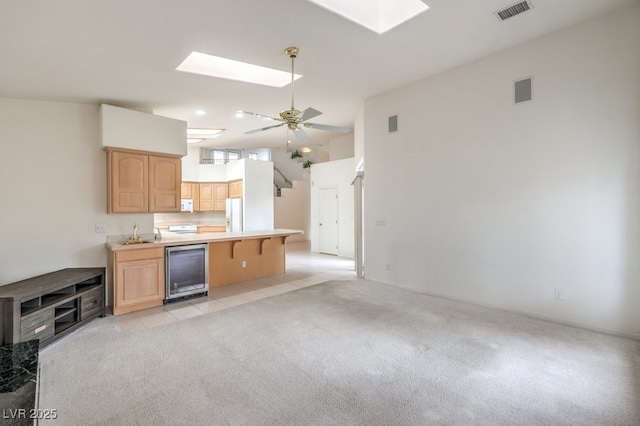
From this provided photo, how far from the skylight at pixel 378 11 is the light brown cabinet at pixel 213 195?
722cm

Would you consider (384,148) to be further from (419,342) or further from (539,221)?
(419,342)

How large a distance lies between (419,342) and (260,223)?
654 centimetres

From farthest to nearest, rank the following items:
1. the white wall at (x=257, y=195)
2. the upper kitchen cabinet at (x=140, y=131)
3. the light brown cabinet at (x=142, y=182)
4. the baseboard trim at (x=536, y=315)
A: the white wall at (x=257, y=195) → the light brown cabinet at (x=142, y=182) → the upper kitchen cabinet at (x=140, y=131) → the baseboard trim at (x=536, y=315)

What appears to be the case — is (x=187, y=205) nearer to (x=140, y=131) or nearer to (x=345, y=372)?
(x=140, y=131)

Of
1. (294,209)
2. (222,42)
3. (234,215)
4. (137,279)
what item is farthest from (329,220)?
(222,42)

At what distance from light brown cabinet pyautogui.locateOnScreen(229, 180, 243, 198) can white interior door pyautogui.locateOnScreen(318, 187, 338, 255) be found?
2320 millimetres

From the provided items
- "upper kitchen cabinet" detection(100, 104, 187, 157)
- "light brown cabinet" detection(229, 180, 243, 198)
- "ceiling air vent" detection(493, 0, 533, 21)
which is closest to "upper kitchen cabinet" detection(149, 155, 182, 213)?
"upper kitchen cabinet" detection(100, 104, 187, 157)

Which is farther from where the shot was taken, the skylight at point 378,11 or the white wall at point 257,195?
the white wall at point 257,195

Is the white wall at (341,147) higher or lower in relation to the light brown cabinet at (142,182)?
higher

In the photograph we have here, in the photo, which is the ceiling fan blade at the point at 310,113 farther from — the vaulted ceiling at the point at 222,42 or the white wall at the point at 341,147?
the white wall at the point at 341,147

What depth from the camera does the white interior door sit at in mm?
8578

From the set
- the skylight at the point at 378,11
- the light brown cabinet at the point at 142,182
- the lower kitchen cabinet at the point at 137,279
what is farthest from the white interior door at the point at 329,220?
the skylight at the point at 378,11

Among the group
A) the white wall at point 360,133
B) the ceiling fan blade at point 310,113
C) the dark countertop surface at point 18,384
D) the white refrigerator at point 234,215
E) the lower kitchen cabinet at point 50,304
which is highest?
the white wall at point 360,133

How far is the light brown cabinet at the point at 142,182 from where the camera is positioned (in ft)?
14.3
